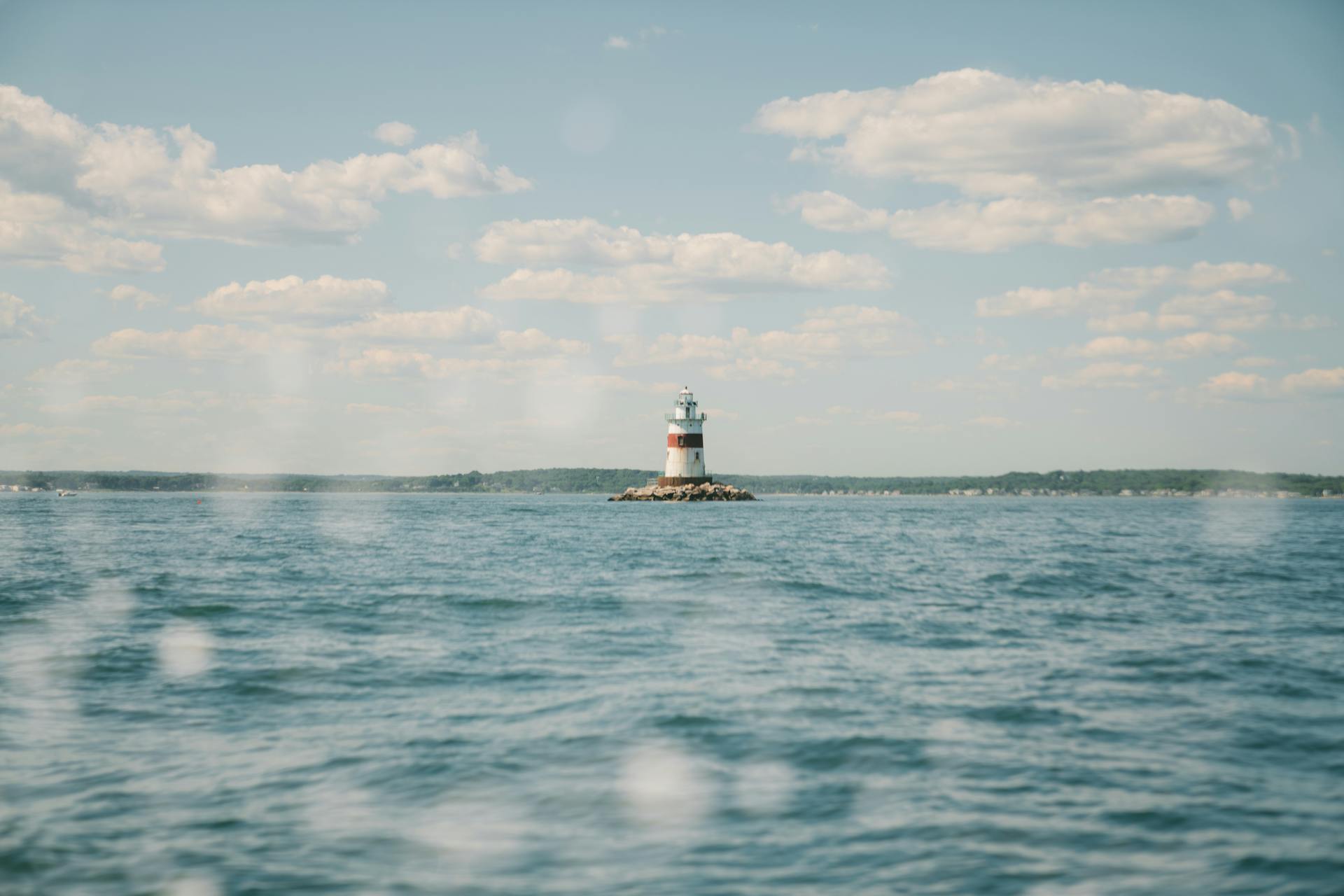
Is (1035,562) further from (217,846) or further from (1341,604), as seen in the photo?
(217,846)

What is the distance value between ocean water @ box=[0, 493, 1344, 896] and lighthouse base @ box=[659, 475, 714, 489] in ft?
289

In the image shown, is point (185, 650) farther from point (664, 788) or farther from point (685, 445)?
point (685, 445)

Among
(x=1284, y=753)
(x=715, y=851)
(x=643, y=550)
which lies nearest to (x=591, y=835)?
(x=715, y=851)

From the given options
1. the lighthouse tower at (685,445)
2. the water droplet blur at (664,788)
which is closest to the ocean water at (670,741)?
the water droplet blur at (664,788)

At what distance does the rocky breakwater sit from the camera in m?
120

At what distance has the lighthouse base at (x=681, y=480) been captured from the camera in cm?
11769

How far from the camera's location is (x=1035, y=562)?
40.6 metres

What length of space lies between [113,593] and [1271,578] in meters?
39.7

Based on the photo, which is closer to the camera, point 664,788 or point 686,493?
point 664,788

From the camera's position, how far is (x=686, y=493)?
4727 inches

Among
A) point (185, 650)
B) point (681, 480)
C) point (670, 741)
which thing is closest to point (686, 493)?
point (681, 480)

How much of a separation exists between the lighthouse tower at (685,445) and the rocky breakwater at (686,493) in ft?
3.41

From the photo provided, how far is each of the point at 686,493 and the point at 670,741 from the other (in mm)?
107943

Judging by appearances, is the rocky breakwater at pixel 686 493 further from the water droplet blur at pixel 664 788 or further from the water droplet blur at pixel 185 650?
the water droplet blur at pixel 664 788
